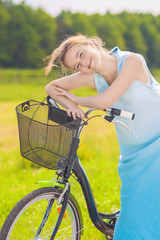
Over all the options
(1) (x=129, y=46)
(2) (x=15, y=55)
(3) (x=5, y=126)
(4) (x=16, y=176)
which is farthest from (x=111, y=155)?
(1) (x=129, y=46)

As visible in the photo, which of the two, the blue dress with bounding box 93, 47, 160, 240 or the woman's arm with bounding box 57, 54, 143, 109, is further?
the blue dress with bounding box 93, 47, 160, 240

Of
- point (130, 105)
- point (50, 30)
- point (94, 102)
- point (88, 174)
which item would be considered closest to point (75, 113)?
point (94, 102)

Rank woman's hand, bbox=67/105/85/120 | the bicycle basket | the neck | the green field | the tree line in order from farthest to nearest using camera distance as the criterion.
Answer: the tree line → the green field → the neck → woman's hand, bbox=67/105/85/120 → the bicycle basket

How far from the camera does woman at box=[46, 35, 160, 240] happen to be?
215cm

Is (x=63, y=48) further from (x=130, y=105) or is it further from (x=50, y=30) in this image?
(x=50, y=30)

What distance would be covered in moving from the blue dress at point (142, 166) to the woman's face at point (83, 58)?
12cm

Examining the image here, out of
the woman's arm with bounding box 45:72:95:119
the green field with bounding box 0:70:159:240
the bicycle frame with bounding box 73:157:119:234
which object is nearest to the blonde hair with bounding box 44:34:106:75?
the woman's arm with bounding box 45:72:95:119

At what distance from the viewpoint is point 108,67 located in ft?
7.40

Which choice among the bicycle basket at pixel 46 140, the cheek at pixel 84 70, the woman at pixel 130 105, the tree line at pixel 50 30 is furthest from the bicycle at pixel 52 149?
the tree line at pixel 50 30

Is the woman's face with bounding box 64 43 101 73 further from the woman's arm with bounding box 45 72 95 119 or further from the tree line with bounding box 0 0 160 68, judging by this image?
the tree line with bounding box 0 0 160 68

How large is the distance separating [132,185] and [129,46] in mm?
54835

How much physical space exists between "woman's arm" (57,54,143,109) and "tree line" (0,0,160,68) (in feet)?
136

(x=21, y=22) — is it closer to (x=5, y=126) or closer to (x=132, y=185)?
(x=5, y=126)

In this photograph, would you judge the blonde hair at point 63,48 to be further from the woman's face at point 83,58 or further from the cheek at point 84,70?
the cheek at point 84,70
